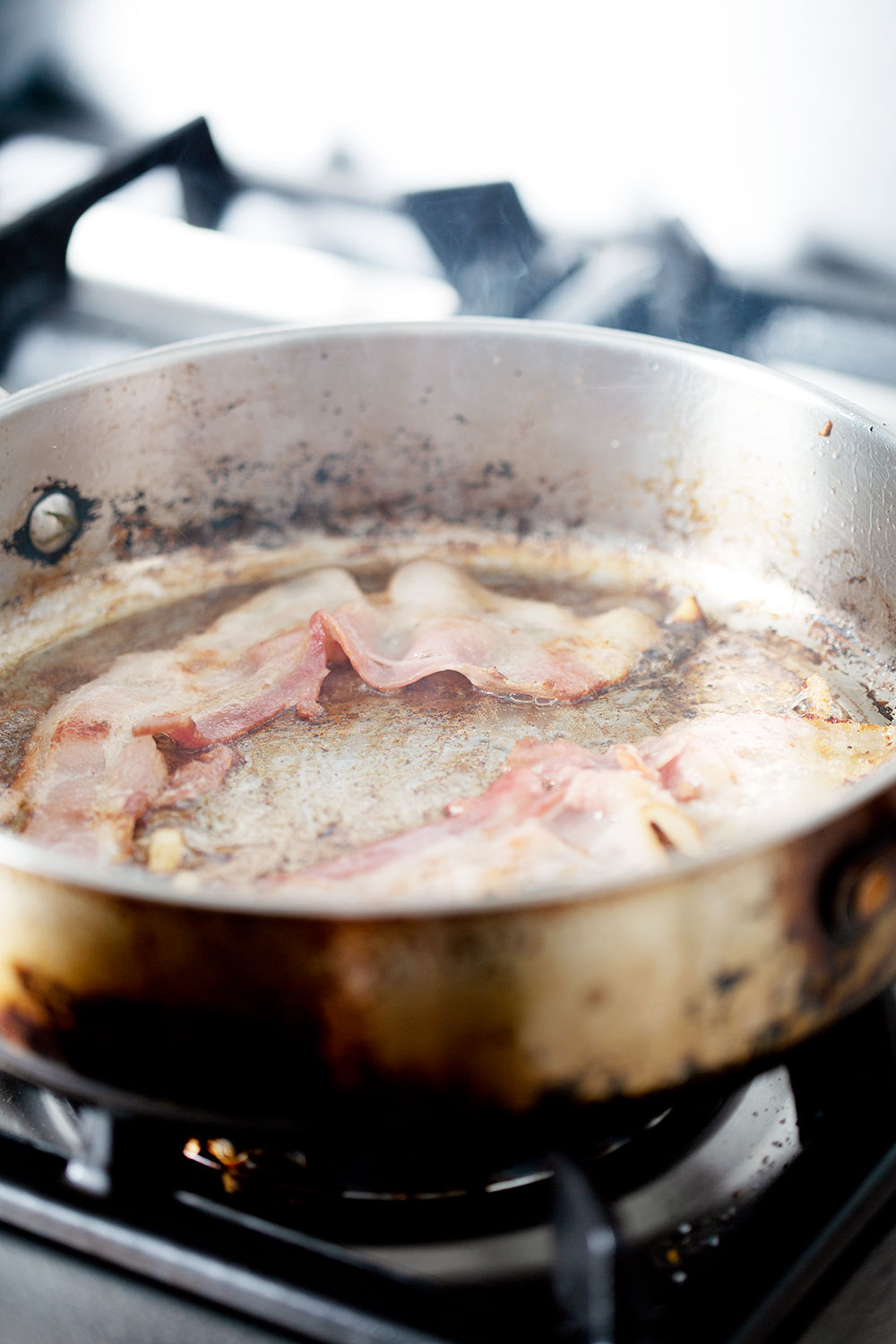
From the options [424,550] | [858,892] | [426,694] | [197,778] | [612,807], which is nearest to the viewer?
[858,892]

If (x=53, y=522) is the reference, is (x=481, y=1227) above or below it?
below

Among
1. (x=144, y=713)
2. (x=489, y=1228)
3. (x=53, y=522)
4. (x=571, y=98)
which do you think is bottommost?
(x=489, y=1228)

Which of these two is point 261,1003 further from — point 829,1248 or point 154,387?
point 154,387

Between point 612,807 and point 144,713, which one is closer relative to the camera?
point 612,807

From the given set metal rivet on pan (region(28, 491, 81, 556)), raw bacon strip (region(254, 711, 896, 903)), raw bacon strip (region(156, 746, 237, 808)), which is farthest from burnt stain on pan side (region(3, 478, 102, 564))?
raw bacon strip (region(254, 711, 896, 903))

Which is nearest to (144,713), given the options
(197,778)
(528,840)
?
(197,778)

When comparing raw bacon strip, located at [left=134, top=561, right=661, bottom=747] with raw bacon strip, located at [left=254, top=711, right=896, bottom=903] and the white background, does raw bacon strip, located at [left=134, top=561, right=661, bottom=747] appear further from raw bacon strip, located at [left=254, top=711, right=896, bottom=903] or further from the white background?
the white background

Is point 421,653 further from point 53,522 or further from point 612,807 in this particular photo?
point 53,522
